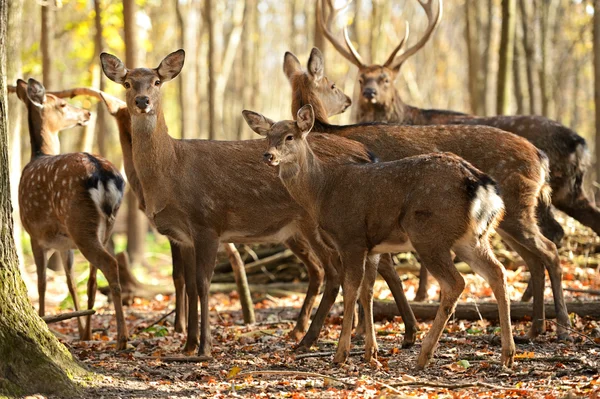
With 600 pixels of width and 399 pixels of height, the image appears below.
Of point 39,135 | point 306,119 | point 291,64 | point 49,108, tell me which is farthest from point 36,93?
point 306,119

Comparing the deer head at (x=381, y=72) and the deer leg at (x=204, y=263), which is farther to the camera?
the deer head at (x=381, y=72)

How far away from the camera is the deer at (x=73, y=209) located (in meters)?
8.52

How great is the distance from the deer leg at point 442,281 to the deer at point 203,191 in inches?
42.5

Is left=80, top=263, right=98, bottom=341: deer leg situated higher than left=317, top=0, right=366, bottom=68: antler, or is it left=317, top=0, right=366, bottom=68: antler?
left=317, top=0, right=366, bottom=68: antler

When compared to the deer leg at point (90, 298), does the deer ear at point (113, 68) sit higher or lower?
higher

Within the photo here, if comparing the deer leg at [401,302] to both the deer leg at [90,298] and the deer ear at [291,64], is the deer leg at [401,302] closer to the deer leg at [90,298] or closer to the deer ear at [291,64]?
the deer ear at [291,64]

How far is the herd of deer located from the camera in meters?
6.77

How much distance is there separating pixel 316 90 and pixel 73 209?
290 cm

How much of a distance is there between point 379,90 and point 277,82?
131 ft

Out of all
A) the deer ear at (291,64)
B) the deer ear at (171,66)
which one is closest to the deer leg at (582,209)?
the deer ear at (291,64)

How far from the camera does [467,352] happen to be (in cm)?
741

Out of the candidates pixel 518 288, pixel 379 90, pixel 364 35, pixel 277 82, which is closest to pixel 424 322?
pixel 518 288

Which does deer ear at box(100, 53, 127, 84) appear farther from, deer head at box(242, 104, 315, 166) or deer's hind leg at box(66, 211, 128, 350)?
deer head at box(242, 104, 315, 166)

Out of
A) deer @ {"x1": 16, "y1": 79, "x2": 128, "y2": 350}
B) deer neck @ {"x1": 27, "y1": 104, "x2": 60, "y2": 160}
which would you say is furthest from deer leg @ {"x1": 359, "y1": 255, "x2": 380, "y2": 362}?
deer neck @ {"x1": 27, "y1": 104, "x2": 60, "y2": 160}
